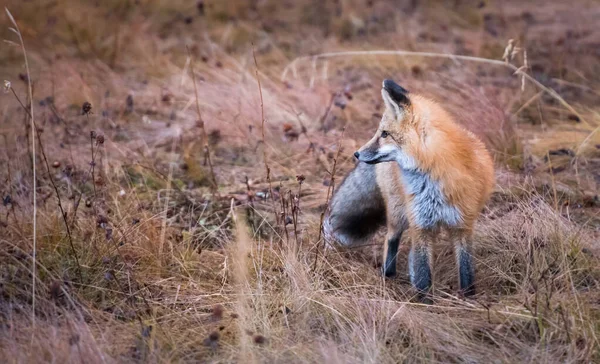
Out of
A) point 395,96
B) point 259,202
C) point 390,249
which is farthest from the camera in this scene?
point 259,202

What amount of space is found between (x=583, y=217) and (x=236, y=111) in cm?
314

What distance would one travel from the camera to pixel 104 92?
791 centimetres

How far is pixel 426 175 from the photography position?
12.8 ft

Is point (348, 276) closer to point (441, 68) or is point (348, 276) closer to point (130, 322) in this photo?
point (130, 322)

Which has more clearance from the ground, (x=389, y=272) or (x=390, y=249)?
(x=390, y=249)

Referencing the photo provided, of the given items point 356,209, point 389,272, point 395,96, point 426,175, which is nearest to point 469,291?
→ point 389,272

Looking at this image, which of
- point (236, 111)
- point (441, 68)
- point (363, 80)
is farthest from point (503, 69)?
point (236, 111)

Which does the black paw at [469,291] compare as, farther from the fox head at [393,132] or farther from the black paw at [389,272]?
the fox head at [393,132]

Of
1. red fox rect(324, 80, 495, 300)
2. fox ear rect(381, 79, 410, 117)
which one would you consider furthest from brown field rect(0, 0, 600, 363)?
fox ear rect(381, 79, 410, 117)

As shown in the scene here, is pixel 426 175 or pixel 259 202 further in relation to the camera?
pixel 259 202

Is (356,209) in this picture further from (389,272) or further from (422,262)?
(422,262)

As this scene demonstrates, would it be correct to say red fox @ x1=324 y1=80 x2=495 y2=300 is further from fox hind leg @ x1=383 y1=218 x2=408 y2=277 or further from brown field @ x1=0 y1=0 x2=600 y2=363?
brown field @ x1=0 y1=0 x2=600 y2=363

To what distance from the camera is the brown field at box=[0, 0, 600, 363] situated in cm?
344

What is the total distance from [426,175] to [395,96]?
1.52 ft
